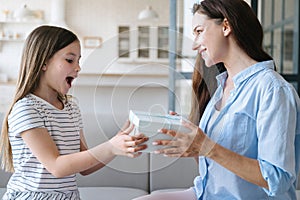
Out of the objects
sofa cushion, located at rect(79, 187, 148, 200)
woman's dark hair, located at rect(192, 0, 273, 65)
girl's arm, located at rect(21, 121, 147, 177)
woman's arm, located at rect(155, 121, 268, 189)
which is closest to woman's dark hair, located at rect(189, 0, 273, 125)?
woman's dark hair, located at rect(192, 0, 273, 65)

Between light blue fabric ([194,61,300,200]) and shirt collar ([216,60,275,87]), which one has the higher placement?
shirt collar ([216,60,275,87])

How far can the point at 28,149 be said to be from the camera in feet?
4.36

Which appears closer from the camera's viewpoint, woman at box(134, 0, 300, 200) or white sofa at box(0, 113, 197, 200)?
woman at box(134, 0, 300, 200)

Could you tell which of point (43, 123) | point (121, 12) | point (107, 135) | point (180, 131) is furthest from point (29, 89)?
point (121, 12)

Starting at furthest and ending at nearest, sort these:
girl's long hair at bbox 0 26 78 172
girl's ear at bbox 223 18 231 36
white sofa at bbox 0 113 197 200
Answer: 1. white sofa at bbox 0 113 197 200
2. girl's long hair at bbox 0 26 78 172
3. girl's ear at bbox 223 18 231 36

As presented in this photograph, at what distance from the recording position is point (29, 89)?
53.4 inches

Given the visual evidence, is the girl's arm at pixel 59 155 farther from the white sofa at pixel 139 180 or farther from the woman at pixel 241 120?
the white sofa at pixel 139 180

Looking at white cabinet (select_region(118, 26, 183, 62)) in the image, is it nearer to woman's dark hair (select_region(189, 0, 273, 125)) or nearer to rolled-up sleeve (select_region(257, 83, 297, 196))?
woman's dark hair (select_region(189, 0, 273, 125))

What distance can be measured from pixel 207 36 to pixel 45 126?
1.65 feet

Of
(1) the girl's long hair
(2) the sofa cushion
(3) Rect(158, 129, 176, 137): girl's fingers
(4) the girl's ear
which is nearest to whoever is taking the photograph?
(3) Rect(158, 129, 176, 137): girl's fingers

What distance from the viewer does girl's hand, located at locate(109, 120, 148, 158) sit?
102 cm

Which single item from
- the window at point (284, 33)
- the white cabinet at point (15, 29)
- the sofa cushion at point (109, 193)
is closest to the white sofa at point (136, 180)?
the sofa cushion at point (109, 193)

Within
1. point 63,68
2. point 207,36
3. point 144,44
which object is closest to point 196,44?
point 207,36

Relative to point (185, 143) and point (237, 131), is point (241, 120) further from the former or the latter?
point (185, 143)
